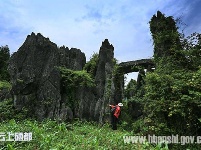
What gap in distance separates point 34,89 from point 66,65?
12.2 ft

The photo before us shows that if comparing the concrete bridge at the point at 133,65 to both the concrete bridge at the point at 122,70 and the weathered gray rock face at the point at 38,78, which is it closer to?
the concrete bridge at the point at 122,70

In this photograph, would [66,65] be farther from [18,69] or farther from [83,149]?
[83,149]

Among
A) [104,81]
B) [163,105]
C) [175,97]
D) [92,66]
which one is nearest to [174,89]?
[175,97]

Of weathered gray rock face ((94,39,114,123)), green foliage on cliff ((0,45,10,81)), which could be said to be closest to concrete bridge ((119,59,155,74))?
weathered gray rock face ((94,39,114,123))

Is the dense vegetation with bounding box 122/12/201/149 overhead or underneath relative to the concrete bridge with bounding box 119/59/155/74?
underneath

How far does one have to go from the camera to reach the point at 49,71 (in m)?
18.4

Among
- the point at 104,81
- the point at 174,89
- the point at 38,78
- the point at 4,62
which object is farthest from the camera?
the point at 4,62

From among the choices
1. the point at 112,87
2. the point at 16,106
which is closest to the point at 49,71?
the point at 16,106

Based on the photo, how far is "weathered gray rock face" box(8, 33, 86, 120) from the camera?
1759 centimetres

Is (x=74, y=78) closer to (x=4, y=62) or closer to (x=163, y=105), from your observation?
(x=163, y=105)

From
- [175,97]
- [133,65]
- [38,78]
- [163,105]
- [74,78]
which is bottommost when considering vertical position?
[163,105]

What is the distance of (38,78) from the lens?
18172 mm

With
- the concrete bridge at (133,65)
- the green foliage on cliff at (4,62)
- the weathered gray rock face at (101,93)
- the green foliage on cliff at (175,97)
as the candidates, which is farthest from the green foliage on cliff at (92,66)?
the green foliage on cliff at (4,62)

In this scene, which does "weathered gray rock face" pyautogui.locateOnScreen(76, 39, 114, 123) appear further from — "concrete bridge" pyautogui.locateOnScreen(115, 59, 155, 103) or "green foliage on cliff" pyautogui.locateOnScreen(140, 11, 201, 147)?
"green foliage on cliff" pyautogui.locateOnScreen(140, 11, 201, 147)
